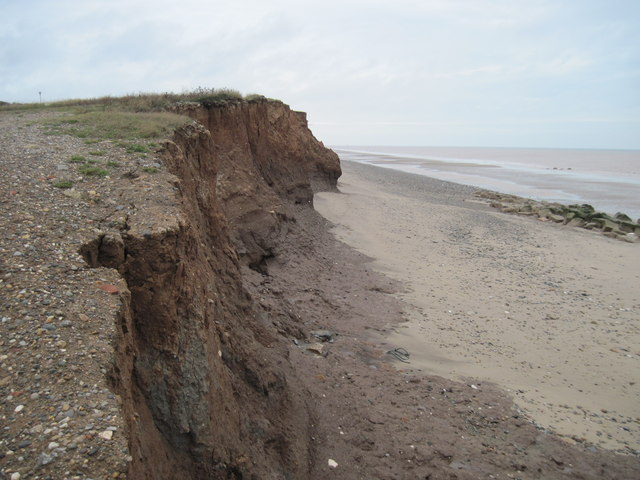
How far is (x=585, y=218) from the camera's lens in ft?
100

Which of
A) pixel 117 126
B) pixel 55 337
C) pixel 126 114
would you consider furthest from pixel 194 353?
pixel 126 114

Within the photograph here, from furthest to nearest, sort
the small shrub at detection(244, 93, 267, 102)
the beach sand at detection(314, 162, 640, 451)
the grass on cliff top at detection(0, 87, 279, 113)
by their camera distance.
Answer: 1. the small shrub at detection(244, 93, 267, 102)
2. the grass on cliff top at detection(0, 87, 279, 113)
3. the beach sand at detection(314, 162, 640, 451)

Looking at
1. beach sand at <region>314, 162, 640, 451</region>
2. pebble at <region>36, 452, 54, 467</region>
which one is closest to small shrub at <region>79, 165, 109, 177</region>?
pebble at <region>36, 452, 54, 467</region>

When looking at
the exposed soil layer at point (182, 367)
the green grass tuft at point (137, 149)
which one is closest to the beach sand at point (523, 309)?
the exposed soil layer at point (182, 367)

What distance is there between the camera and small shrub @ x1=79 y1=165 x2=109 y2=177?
6.92 metres

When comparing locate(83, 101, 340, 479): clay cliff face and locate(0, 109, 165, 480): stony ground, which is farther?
locate(83, 101, 340, 479): clay cliff face

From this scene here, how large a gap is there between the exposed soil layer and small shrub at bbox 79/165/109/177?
0.21 metres

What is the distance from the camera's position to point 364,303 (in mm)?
13797

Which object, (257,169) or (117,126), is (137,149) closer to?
(117,126)

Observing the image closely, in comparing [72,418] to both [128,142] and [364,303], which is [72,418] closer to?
[128,142]

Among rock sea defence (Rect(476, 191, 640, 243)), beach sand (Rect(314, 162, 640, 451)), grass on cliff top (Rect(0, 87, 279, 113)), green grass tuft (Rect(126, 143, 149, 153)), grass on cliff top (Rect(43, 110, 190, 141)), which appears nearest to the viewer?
green grass tuft (Rect(126, 143, 149, 153))

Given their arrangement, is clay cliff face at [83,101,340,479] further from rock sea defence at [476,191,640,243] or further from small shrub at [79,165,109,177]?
rock sea defence at [476,191,640,243]

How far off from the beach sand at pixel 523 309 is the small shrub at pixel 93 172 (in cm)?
705

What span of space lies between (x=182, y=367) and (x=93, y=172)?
338 centimetres
